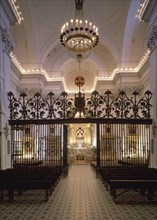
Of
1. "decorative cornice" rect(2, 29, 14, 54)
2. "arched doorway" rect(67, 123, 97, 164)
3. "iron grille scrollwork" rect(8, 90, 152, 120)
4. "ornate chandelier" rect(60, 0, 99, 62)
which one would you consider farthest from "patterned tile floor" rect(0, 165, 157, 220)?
"arched doorway" rect(67, 123, 97, 164)

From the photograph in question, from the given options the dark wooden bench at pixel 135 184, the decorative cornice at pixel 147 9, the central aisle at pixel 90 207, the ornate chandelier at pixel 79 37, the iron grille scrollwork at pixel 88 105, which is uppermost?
the decorative cornice at pixel 147 9

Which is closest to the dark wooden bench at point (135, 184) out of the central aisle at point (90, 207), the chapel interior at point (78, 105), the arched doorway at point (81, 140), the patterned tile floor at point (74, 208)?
the chapel interior at point (78, 105)

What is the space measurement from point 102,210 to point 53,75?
2032 centimetres

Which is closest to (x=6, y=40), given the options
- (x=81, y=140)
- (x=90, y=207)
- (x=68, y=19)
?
(x=90, y=207)

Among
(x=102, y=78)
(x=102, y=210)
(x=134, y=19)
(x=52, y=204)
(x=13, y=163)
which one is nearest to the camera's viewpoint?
(x=102, y=210)

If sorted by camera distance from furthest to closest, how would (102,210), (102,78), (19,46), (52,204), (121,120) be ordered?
(102,78) < (19,46) < (121,120) < (52,204) < (102,210)

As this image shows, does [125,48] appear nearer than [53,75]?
Yes

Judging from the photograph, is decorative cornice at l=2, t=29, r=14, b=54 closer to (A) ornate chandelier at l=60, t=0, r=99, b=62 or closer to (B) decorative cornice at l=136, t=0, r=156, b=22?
(A) ornate chandelier at l=60, t=0, r=99, b=62

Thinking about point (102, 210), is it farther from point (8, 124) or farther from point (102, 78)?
point (102, 78)

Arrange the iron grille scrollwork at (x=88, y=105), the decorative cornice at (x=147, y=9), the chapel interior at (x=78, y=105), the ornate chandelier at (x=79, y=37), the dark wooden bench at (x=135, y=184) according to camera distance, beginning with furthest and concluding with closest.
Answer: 1. the ornate chandelier at (x=79, y=37)
2. the iron grille scrollwork at (x=88, y=105)
3. the decorative cornice at (x=147, y=9)
4. the chapel interior at (x=78, y=105)
5. the dark wooden bench at (x=135, y=184)

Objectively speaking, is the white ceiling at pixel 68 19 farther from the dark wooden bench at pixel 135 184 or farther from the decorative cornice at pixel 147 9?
the dark wooden bench at pixel 135 184

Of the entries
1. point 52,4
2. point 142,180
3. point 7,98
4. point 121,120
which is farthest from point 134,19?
point 142,180

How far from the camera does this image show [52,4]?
19.7m

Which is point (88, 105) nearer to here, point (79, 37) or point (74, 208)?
point (79, 37)
